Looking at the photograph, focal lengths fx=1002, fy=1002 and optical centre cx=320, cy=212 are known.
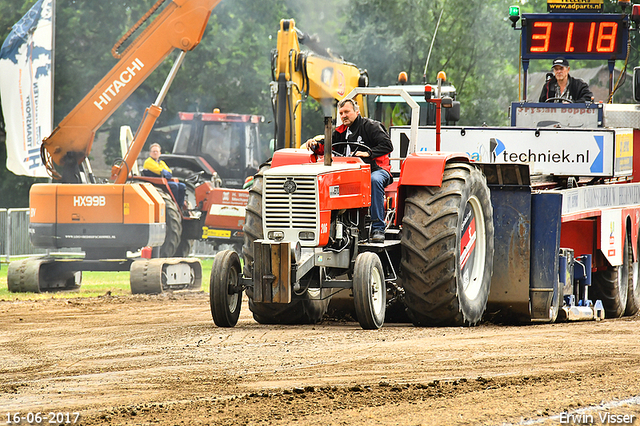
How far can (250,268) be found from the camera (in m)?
8.80

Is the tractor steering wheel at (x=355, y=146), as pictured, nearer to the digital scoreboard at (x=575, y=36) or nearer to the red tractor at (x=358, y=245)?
the red tractor at (x=358, y=245)

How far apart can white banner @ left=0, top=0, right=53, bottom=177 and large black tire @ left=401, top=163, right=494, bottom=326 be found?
10.4m

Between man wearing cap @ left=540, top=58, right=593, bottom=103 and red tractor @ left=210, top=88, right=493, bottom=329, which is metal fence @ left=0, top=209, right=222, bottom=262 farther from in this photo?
red tractor @ left=210, top=88, right=493, bottom=329

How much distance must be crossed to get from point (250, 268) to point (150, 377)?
8.08 feet

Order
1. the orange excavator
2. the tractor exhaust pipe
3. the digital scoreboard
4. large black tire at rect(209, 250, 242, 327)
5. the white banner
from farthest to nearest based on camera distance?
1. the white banner
2. the orange excavator
3. the digital scoreboard
4. large black tire at rect(209, 250, 242, 327)
5. the tractor exhaust pipe

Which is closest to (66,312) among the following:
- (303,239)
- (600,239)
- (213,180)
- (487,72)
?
(303,239)

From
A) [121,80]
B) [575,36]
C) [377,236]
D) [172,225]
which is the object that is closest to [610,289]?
[575,36]

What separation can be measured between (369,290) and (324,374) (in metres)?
1.92

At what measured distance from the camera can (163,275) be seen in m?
15.5

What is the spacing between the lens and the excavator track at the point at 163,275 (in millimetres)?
15117

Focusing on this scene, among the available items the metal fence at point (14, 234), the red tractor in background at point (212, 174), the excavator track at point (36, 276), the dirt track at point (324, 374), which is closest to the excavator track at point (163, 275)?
the excavator track at point (36, 276)

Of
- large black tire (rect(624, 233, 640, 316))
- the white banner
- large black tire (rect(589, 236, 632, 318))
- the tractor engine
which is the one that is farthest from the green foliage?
the tractor engine

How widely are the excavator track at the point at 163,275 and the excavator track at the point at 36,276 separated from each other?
1.27 meters

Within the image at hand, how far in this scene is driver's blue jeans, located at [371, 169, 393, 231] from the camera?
29.0 ft
